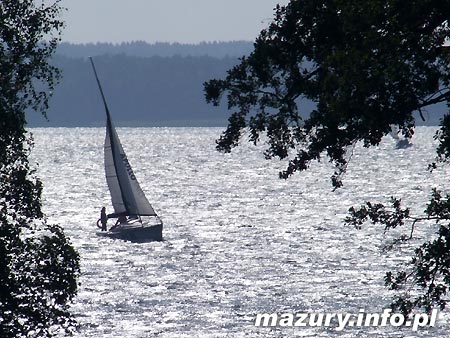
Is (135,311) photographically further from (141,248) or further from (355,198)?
(355,198)

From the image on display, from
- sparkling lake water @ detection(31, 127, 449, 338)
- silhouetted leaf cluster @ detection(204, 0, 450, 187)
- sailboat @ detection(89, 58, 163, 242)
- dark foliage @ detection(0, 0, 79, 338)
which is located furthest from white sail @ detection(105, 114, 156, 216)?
silhouetted leaf cluster @ detection(204, 0, 450, 187)

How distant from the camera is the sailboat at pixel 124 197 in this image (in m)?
77.3

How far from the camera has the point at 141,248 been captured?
8856 cm

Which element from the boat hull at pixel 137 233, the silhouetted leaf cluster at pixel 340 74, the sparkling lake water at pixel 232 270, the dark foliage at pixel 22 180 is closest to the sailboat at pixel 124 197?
the boat hull at pixel 137 233

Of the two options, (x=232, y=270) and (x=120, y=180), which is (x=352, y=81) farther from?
(x=120, y=180)

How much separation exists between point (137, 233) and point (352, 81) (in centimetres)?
6952

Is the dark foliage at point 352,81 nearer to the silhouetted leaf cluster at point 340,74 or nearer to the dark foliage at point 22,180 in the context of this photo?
the silhouetted leaf cluster at point 340,74

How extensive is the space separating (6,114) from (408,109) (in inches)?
326

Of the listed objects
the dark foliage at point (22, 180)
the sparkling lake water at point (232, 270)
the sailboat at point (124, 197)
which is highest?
the dark foliage at point (22, 180)

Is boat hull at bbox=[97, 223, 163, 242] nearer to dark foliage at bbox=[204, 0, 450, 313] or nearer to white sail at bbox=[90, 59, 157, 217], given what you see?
white sail at bbox=[90, 59, 157, 217]

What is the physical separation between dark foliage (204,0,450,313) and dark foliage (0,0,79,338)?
4.39 m

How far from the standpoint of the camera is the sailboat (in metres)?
77.3

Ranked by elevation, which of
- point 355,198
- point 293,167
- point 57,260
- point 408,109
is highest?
point 408,109

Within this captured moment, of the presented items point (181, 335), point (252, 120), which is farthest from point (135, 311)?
point (252, 120)
